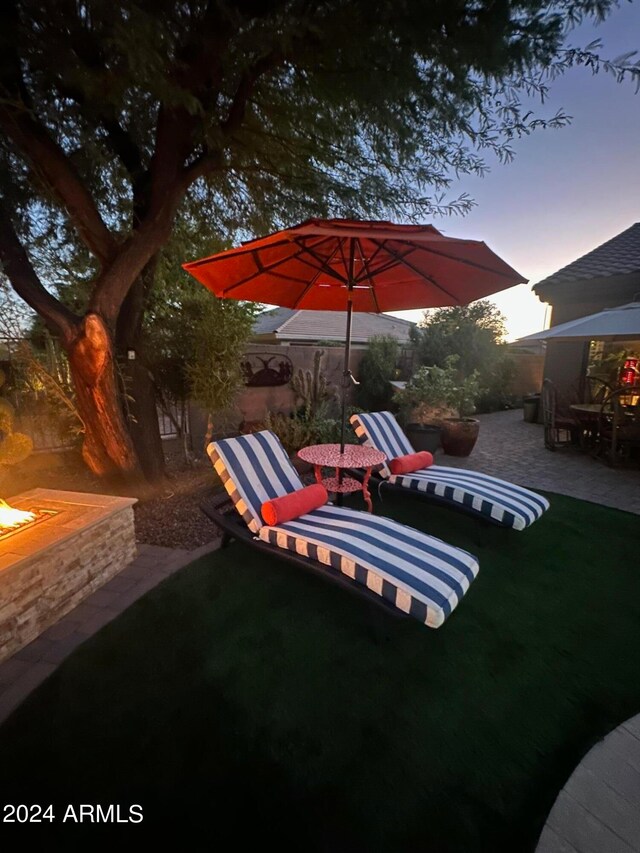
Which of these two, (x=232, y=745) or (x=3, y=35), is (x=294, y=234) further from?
(x=3, y=35)

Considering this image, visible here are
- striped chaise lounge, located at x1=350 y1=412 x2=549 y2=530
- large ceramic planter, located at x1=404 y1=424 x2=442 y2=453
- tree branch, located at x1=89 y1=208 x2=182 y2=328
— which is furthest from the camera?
large ceramic planter, located at x1=404 y1=424 x2=442 y2=453

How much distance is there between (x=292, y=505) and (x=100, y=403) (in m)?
2.64

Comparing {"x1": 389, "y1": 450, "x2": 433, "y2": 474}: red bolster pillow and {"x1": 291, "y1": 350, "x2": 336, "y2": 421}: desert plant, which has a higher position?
{"x1": 291, "y1": 350, "x2": 336, "y2": 421}: desert plant

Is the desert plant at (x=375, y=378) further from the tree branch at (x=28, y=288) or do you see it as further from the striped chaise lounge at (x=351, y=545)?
the tree branch at (x=28, y=288)

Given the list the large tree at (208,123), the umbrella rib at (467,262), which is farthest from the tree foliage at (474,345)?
the umbrella rib at (467,262)

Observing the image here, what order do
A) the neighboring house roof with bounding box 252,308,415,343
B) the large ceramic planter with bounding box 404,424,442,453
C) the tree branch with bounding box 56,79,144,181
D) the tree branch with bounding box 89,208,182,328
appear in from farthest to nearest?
the neighboring house roof with bounding box 252,308,415,343
the large ceramic planter with bounding box 404,424,442,453
the tree branch with bounding box 89,208,182,328
the tree branch with bounding box 56,79,144,181

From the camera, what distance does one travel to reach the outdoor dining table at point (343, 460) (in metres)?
4.04

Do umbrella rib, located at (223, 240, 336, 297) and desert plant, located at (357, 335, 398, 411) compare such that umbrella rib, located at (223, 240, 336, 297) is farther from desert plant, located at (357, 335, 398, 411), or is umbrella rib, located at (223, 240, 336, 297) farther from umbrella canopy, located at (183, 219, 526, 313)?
desert plant, located at (357, 335, 398, 411)

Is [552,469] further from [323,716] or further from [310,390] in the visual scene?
[323,716]

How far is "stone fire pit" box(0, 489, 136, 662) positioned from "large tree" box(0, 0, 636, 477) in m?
1.41

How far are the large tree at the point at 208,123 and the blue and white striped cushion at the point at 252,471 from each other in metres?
1.65

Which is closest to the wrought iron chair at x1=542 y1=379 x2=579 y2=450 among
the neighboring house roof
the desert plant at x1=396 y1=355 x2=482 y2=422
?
the desert plant at x1=396 y1=355 x2=482 y2=422

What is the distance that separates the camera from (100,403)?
176 inches

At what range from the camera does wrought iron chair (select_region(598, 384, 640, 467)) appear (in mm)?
6773
